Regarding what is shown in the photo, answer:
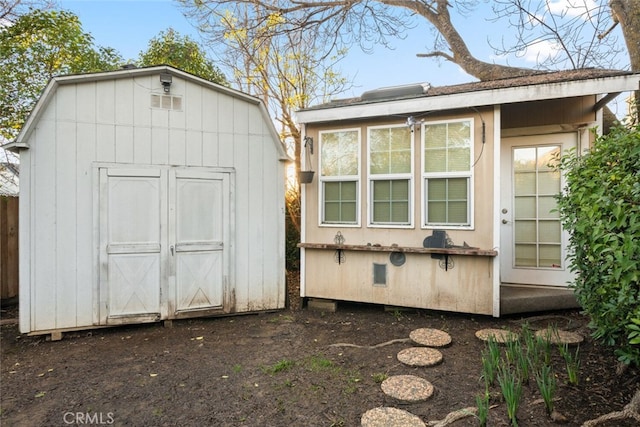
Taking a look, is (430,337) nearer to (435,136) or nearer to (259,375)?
(259,375)

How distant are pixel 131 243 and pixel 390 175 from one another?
10.8 feet

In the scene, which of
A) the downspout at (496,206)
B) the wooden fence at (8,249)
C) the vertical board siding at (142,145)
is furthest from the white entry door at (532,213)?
the wooden fence at (8,249)

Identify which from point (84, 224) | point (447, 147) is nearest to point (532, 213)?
point (447, 147)

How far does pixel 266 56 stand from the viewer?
8.76m

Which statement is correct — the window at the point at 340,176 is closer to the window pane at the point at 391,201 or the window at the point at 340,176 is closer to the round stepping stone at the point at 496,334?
the window pane at the point at 391,201

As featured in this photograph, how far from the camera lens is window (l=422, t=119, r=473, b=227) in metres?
4.08

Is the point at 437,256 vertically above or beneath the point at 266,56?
beneath

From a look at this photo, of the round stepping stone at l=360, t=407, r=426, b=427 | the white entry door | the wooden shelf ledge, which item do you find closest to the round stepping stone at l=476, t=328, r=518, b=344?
the wooden shelf ledge

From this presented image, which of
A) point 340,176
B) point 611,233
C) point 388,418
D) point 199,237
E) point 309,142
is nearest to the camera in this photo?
point 611,233

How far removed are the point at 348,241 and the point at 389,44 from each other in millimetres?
5623

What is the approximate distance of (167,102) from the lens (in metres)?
4.23

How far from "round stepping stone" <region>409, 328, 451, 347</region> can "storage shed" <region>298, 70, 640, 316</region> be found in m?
0.54

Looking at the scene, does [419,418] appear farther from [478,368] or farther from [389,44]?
[389,44]

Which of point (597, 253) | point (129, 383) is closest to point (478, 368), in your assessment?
point (597, 253)
